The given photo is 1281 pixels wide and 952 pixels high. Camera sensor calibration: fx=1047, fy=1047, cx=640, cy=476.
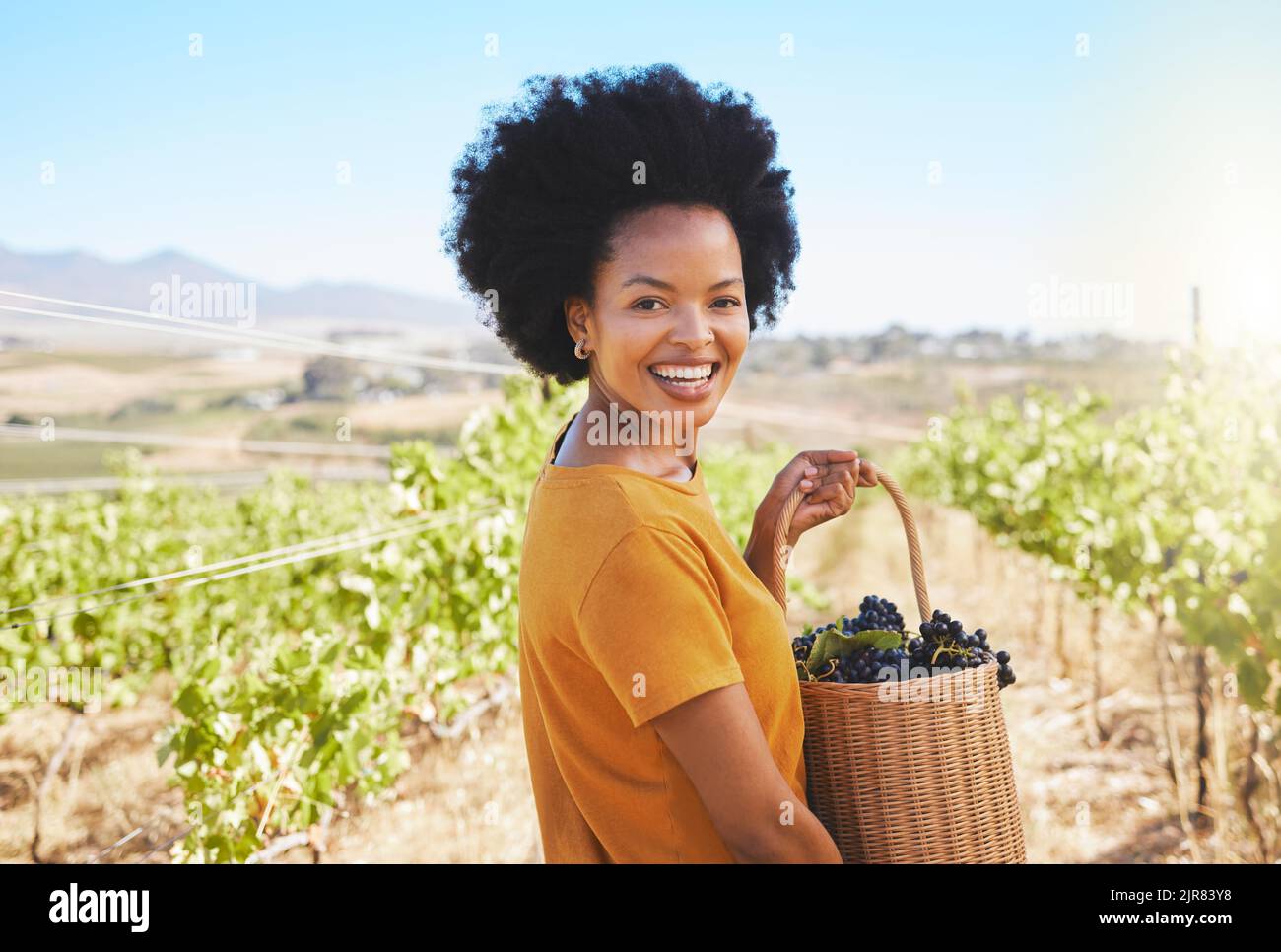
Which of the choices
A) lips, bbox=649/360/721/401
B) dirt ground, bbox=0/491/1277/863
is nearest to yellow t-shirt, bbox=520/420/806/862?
lips, bbox=649/360/721/401

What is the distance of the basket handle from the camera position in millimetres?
1558

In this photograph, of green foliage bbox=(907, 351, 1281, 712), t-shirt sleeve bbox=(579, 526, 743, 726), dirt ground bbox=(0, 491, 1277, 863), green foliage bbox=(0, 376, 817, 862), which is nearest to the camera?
t-shirt sleeve bbox=(579, 526, 743, 726)

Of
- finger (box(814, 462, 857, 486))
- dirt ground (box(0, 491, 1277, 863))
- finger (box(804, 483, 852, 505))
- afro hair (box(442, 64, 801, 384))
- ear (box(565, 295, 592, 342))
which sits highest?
afro hair (box(442, 64, 801, 384))

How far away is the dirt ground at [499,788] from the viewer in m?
4.61

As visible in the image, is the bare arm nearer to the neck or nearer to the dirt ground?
the neck

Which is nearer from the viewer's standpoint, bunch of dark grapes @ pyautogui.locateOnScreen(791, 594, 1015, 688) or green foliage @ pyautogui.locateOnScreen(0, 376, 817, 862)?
bunch of dark grapes @ pyautogui.locateOnScreen(791, 594, 1015, 688)

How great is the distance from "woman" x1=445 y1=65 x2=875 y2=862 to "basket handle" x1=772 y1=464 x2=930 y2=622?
0.14 ft

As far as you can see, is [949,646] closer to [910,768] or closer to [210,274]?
[910,768]

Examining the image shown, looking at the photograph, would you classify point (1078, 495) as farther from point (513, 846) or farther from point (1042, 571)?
point (513, 846)

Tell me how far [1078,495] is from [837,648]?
5977 mm

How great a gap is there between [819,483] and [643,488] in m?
0.49

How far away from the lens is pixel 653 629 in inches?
46.7
